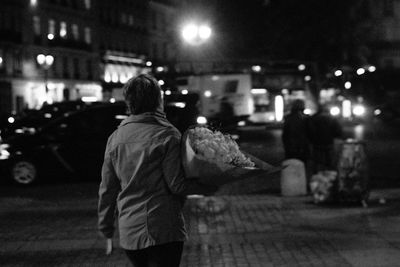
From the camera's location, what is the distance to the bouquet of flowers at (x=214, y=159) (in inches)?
175

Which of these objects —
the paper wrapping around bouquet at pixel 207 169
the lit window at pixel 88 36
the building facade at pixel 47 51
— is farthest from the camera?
the lit window at pixel 88 36

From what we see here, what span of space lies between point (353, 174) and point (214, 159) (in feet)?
27.2

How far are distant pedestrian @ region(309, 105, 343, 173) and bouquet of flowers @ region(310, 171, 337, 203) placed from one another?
91.5 inches

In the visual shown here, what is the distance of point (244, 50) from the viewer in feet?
164

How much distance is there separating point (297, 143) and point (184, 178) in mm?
10319

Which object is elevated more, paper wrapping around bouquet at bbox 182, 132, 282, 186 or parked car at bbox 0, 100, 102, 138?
parked car at bbox 0, 100, 102, 138

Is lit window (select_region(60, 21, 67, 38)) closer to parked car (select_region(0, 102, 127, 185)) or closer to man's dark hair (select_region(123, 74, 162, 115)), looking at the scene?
parked car (select_region(0, 102, 127, 185))

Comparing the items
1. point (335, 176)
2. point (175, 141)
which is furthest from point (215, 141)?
point (335, 176)

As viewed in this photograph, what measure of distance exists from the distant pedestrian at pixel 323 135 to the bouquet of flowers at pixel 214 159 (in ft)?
33.8

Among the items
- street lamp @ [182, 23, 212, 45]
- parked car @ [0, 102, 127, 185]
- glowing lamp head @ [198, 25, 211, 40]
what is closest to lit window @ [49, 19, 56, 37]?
street lamp @ [182, 23, 212, 45]

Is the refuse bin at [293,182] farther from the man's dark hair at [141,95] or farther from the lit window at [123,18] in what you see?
the lit window at [123,18]

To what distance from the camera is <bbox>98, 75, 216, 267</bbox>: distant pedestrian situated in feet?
14.6

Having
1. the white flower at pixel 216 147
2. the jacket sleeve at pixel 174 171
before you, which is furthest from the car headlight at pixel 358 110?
the jacket sleeve at pixel 174 171

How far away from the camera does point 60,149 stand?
675 inches
